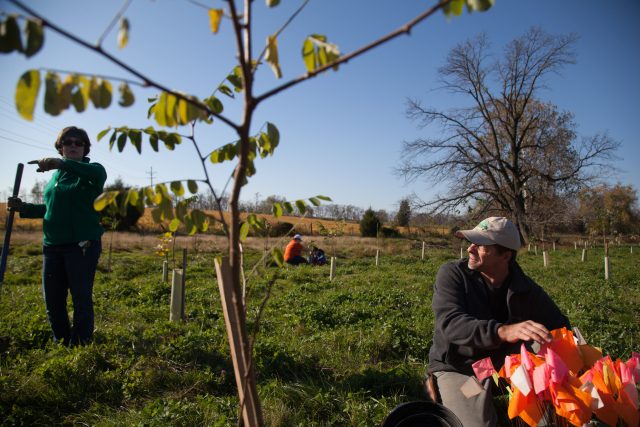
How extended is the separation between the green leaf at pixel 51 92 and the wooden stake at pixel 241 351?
0.62 meters

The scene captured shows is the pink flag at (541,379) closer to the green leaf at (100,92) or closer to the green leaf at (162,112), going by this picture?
the green leaf at (162,112)

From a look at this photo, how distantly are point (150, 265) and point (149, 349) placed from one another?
8.03 metres

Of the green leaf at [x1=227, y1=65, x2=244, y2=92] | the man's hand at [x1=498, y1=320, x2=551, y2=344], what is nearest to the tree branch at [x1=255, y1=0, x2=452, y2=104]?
the green leaf at [x1=227, y1=65, x2=244, y2=92]

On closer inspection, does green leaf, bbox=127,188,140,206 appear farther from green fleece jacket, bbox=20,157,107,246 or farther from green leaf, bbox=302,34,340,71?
green fleece jacket, bbox=20,157,107,246

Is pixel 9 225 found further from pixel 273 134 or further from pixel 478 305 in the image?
pixel 478 305

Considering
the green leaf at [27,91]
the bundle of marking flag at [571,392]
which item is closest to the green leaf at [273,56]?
the green leaf at [27,91]

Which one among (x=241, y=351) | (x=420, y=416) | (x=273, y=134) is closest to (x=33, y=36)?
(x=273, y=134)

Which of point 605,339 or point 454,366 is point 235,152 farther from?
point 605,339

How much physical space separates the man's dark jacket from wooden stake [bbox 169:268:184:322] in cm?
308

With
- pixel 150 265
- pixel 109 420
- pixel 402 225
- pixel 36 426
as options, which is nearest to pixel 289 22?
pixel 109 420

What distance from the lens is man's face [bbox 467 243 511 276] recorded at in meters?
2.71

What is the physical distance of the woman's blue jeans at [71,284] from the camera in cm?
348

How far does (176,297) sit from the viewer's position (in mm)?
4684

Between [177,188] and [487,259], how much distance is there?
2276mm
